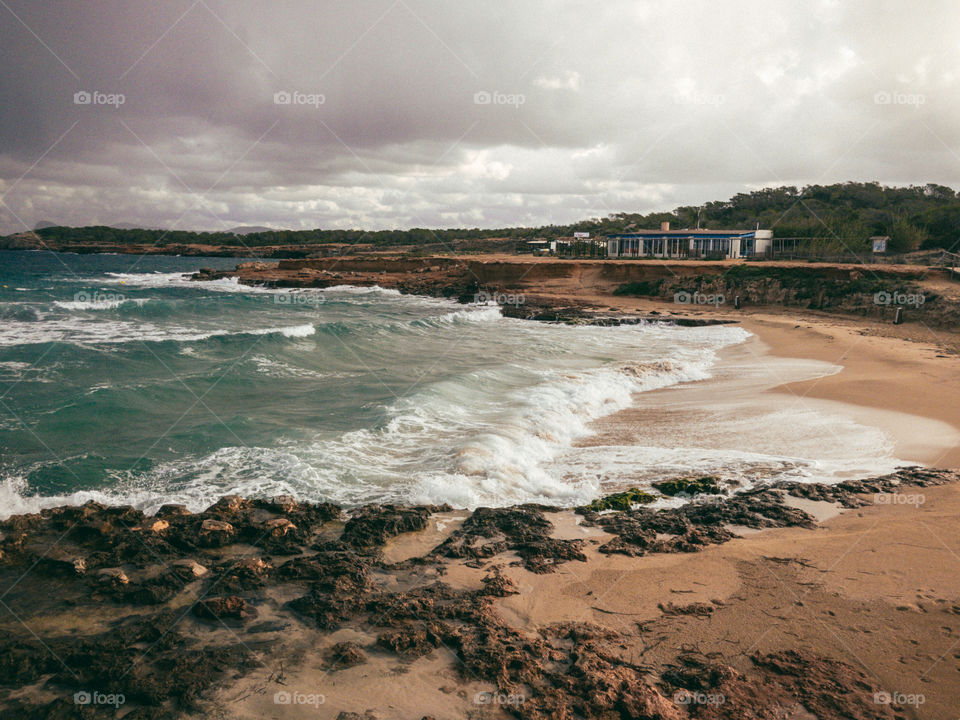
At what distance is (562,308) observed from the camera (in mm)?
33688

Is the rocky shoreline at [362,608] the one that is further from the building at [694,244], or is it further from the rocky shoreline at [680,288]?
the building at [694,244]

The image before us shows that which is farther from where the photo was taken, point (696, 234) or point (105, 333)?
point (696, 234)

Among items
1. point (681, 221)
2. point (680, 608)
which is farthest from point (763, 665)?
point (681, 221)

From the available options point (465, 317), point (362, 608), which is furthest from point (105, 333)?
point (362, 608)

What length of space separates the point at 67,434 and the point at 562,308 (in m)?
26.7

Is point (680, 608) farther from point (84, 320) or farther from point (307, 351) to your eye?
point (84, 320)

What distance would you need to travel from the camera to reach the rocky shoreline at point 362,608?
13.6 feet

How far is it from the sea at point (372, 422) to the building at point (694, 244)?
31.9 meters

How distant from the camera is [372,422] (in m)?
11.5

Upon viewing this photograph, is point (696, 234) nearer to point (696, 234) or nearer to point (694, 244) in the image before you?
point (696, 234)

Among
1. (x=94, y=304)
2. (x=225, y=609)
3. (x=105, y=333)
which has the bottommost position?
(x=225, y=609)

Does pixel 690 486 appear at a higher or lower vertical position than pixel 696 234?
lower

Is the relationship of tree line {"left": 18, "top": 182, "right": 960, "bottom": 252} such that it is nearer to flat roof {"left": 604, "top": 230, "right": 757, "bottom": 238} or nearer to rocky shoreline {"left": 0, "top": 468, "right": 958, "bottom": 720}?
flat roof {"left": 604, "top": 230, "right": 757, "bottom": 238}

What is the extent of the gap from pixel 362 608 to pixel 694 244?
2140 inches
